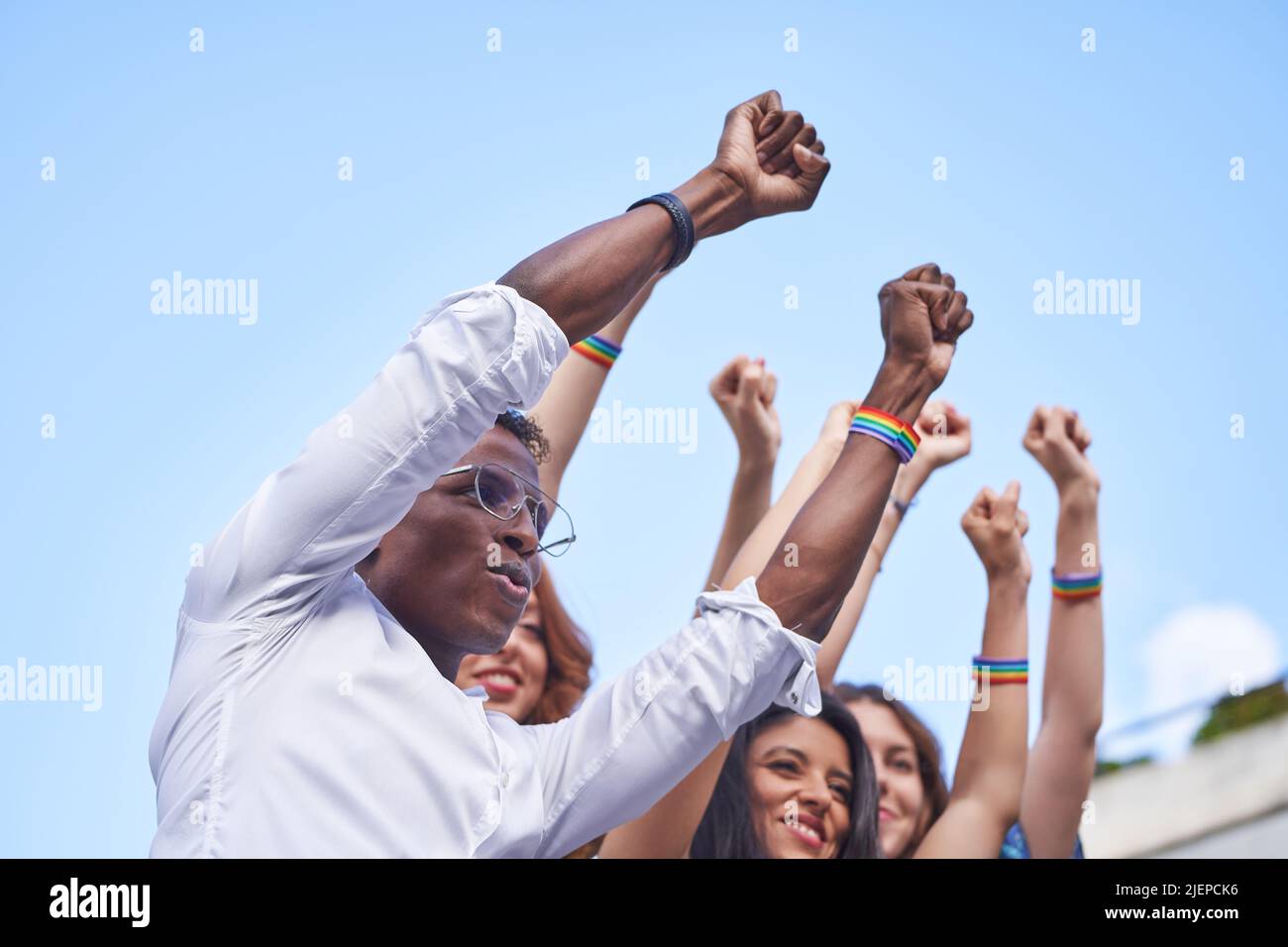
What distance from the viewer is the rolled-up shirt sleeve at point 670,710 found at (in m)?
1.37

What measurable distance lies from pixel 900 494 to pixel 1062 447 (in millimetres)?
366

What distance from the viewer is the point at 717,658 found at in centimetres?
137

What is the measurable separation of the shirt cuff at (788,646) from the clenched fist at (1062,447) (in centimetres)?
145

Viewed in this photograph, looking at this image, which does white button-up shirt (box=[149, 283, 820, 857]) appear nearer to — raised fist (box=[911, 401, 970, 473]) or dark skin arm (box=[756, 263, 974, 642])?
dark skin arm (box=[756, 263, 974, 642])

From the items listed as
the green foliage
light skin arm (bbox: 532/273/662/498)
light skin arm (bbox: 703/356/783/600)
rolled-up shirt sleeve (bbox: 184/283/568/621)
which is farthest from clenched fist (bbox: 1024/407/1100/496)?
the green foliage

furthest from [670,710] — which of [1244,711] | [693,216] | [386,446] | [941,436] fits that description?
[1244,711]

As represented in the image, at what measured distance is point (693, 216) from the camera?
61.1 inches

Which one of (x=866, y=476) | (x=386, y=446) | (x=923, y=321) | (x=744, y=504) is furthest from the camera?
(x=744, y=504)

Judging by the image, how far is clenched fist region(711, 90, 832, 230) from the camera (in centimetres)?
166

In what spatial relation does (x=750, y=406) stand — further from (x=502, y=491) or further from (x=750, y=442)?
(x=502, y=491)

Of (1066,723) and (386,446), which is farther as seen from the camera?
(1066,723)

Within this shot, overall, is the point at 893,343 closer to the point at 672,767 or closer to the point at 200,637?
the point at 672,767
